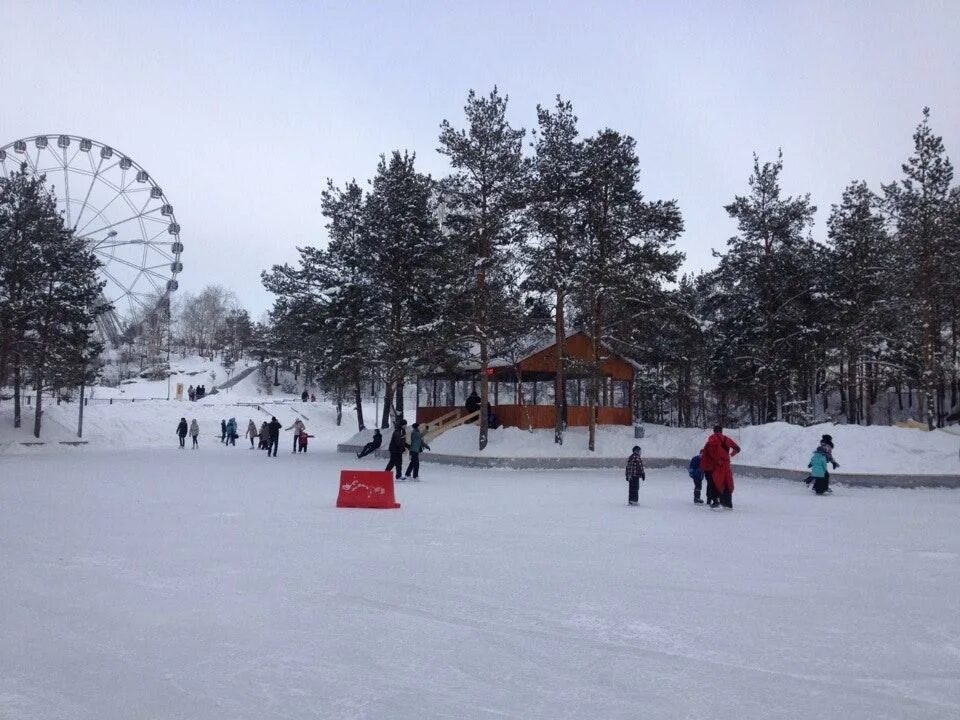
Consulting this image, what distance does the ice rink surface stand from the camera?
4.56 metres

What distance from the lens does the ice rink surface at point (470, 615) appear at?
4562 mm

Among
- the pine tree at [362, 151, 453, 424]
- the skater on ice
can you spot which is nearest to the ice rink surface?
the skater on ice

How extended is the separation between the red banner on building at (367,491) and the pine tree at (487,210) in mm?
14555

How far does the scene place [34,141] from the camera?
49.6 m

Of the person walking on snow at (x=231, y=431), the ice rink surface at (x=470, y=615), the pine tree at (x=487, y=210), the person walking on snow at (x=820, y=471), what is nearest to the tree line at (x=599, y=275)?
the pine tree at (x=487, y=210)

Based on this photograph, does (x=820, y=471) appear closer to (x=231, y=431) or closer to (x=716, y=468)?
(x=716, y=468)

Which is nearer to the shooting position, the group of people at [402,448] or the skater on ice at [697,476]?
the skater on ice at [697,476]

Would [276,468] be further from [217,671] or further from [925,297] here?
[925,297]

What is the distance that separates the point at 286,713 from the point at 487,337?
2469cm

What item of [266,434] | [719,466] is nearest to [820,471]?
[719,466]

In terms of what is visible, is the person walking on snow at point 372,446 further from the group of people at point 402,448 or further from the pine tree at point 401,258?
the group of people at point 402,448

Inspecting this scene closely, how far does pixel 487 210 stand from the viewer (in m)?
30.0

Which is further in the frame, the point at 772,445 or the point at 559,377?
the point at 559,377

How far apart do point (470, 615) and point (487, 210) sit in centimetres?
2485
